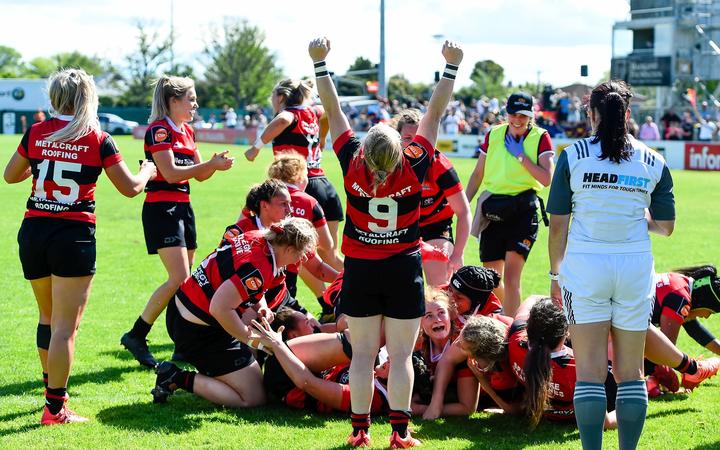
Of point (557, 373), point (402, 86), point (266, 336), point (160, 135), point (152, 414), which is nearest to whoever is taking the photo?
point (557, 373)

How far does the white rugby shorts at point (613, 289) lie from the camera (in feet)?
13.6

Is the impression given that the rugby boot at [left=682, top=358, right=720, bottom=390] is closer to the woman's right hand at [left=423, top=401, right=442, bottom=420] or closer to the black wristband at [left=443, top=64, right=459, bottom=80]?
the woman's right hand at [left=423, top=401, right=442, bottom=420]

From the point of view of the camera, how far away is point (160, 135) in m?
6.60

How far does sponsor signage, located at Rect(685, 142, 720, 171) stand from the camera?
29.0 meters

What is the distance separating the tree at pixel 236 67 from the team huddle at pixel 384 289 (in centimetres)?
7352

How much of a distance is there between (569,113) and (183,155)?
3044 cm

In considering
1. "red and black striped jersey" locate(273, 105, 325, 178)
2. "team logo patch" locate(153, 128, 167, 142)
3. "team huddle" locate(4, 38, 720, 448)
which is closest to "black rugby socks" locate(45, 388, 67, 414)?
"team huddle" locate(4, 38, 720, 448)

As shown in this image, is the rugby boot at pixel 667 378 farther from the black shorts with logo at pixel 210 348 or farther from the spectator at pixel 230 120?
the spectator at pixel 230 120

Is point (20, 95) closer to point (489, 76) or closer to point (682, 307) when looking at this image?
point (489, 76)

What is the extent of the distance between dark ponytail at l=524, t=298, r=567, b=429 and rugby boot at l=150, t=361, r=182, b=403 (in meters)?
2.23

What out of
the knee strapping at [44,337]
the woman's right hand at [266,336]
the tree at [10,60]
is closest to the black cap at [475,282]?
the woman's right hand at [266,336]

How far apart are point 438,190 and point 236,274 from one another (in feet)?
7.83

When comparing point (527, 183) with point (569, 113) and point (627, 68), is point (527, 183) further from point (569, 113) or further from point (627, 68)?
point (627, 68)

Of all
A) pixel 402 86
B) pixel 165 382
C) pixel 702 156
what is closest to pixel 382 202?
pixel 165 382
